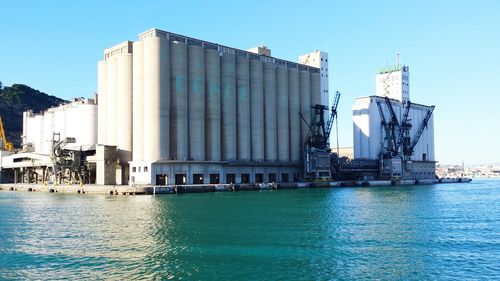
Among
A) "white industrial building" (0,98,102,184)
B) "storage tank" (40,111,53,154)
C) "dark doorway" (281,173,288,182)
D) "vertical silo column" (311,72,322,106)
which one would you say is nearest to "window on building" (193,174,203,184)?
"white industrial building" (0,98,102,184)

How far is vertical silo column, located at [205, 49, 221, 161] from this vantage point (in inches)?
3767

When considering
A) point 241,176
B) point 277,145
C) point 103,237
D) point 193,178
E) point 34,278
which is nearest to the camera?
point 34,278

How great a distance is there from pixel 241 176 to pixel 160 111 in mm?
24354

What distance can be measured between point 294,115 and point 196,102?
1241 inches

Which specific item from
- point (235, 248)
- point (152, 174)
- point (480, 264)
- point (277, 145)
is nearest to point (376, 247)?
point (480, 264)

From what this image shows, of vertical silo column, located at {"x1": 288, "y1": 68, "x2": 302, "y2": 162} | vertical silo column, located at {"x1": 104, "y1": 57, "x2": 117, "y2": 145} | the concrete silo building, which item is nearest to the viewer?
the concrete silo building

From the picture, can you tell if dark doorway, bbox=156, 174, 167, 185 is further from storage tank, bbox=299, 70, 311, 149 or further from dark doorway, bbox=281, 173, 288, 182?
storage tank, bbox=299, 70, 311, 149

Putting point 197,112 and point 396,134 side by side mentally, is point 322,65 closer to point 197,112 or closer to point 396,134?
point 396,134

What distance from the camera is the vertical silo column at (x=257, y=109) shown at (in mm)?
105375

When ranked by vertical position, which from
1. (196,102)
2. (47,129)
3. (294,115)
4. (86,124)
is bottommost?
(86,124)

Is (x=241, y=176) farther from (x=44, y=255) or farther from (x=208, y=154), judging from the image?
(x=44, y=255)

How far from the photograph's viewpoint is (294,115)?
117m

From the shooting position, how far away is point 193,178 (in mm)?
91812

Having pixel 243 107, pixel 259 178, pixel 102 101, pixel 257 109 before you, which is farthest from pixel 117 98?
pixel 259 178
